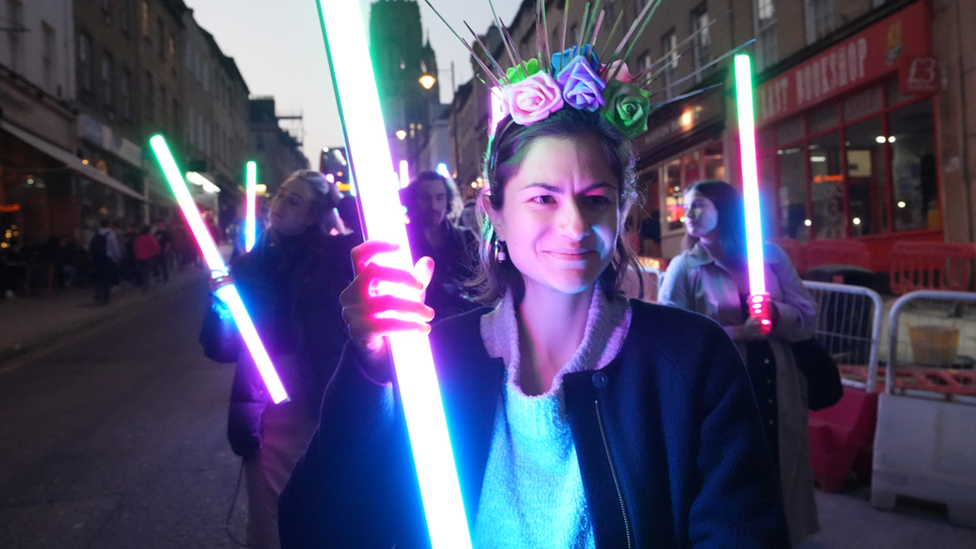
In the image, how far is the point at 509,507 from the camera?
1.48 m

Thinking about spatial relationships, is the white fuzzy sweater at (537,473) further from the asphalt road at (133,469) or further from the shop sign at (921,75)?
the shop sign at (921,75)

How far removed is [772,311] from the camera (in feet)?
10.8

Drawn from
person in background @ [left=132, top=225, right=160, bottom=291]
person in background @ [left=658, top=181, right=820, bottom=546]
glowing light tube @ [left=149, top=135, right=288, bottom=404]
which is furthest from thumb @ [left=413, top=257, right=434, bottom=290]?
person in background @ [left=132, top=225, right=160, bottom=291]

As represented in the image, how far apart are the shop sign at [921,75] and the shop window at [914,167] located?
39 centimetres

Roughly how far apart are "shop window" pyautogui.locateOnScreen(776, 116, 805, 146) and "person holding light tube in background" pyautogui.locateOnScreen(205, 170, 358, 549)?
14400 millimetres

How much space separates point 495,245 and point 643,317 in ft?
1.60

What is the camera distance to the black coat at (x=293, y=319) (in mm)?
3182

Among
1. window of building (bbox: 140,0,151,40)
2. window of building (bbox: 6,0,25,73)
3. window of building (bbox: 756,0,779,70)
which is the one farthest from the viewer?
window of building (bbox: 140,0,151,40)

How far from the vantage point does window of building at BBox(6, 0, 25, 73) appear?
722 inches

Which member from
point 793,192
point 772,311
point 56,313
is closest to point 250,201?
point 772,311

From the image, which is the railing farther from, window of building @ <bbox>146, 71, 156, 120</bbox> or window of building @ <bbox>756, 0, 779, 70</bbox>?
window of building @ <bbox>146, 71, 156, 120</bbox>

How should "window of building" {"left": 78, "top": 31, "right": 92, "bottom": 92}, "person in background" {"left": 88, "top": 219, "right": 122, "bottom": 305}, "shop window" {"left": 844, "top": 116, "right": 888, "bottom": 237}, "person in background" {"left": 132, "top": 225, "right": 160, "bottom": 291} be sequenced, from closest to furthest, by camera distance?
1. "shop window" {"left": 844, "top": 116, "right": 888, "bottom": 237}
2. "person in background" {"left": 88, "top": 219, "right": 122, "bottom": 305}
3. "person in background" {"left": 132, "top": 225, "right": 160, "bottom": 291}
4. "window of building" {"left": 78, "top": 31, "right": 92, "bottom": 92}

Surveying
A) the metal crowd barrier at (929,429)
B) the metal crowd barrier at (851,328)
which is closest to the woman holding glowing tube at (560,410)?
the metal crowd barrier at (929,429)

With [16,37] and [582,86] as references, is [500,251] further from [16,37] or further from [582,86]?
[16,37]
